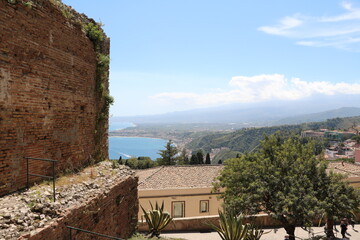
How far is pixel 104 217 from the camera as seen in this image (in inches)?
283

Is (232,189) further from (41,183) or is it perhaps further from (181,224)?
(41,183)

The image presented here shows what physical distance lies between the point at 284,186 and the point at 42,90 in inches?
416

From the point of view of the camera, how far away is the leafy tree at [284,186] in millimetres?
11328

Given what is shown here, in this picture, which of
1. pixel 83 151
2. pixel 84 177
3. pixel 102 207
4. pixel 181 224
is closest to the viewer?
pixel 102 207

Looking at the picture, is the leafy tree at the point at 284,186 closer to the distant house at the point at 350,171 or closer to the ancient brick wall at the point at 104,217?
the ancient brick wall at the point at 104,217

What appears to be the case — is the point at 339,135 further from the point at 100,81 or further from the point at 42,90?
the point at 42,90

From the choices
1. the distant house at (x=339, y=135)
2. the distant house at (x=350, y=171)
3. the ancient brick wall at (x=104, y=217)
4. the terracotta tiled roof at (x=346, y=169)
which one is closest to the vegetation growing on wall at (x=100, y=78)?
the ancient brick wall at (x=104, y=217)

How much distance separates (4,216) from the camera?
4.55 metres

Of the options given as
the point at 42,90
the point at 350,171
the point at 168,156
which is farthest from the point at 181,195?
the point at 168,156

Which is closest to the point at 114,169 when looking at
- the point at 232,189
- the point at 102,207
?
the point at 102,207

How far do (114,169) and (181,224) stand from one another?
7.40m

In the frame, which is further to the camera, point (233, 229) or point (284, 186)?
point (284, 186)

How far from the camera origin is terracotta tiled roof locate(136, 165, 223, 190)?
21967 millimetres

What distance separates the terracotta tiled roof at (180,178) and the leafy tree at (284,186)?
7973 millimetres
